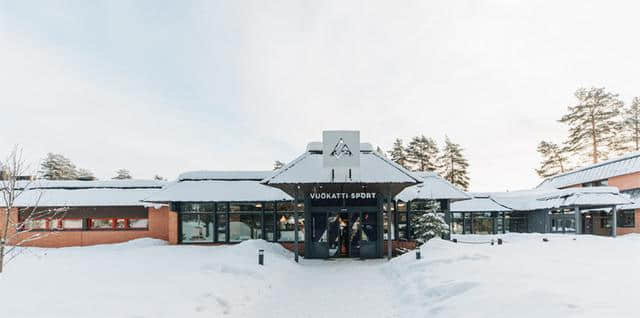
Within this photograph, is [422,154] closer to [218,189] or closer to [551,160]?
[551,160]

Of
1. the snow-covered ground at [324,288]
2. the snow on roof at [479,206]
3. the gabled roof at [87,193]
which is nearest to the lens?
the snow-covered ground at [324,288]

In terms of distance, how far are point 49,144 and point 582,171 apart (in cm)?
7898

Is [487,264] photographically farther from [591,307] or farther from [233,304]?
[233,304]

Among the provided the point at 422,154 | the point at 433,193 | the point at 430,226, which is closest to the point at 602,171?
the point at 422,154

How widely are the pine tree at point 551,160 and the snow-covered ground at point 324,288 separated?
4529 cm

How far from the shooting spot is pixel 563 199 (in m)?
29.6

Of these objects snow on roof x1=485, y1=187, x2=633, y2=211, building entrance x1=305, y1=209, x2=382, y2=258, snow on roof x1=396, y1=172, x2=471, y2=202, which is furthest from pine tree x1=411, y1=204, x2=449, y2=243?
snow on roof x1=485, y1=187, x2=633, y2=211

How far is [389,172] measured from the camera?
16.5 meters

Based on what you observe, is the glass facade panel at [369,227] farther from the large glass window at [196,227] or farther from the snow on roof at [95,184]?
the snow on roof at [95,184]

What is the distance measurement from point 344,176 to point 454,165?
41.9 metres

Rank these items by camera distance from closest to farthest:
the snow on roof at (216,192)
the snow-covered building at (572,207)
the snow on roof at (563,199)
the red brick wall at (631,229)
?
the snow on roof at (216,192) → the snow on roof at (563,199) → the snow-covered building at (572,207) → the red brick wall at (631,229)

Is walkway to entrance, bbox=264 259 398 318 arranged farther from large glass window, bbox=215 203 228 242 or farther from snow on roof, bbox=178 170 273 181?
snow on roof, bbox=178 170 273 181

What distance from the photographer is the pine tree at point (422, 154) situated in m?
53.6

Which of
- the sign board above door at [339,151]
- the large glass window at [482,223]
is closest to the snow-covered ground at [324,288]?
the sign board above door at [339,151]
